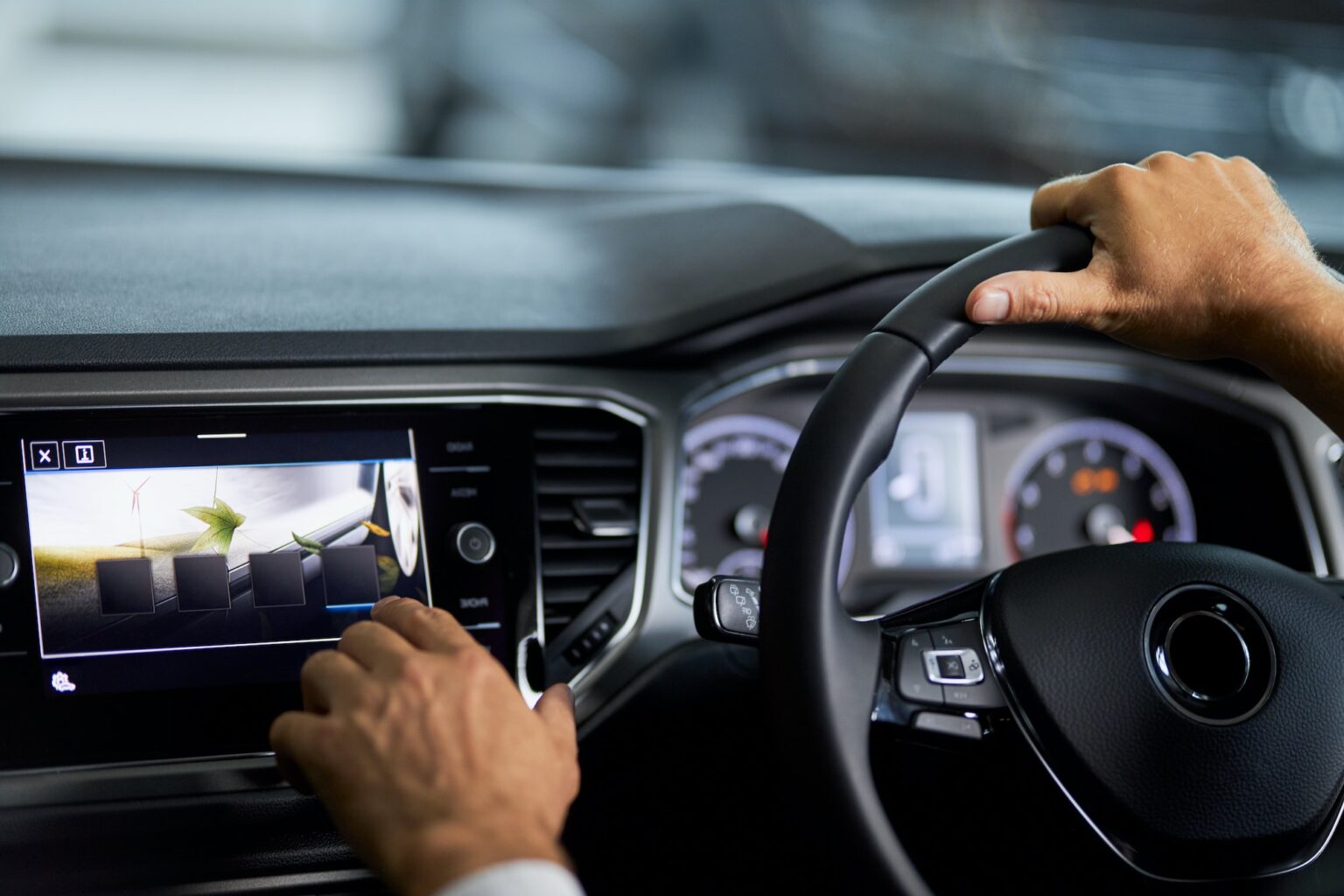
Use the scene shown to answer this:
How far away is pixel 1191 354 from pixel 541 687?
61cm

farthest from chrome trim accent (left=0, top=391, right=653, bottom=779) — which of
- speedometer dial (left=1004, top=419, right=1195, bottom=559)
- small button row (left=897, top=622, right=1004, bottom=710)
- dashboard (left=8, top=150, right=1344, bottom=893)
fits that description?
speedometer dial (left=1004, top=419, right=1195, bottom=559)

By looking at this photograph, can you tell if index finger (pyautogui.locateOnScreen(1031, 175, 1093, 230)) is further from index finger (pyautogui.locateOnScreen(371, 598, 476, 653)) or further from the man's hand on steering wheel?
index finger (pyautogui.locateOnScreen(371, 598, 476, 653))

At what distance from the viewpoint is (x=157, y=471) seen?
3.09 feet

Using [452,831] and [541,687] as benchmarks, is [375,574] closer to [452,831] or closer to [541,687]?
[541,687]

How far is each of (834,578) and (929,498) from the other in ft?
2.25

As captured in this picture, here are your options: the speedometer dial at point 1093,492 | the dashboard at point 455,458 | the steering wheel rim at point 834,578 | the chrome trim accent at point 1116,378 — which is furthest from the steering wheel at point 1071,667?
the speedometer dial at point 1093,492

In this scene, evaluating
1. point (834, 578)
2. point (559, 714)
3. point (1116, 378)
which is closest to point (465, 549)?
point (559, 714)

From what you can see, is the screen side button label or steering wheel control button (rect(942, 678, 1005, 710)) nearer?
steering wheel control button (rect(942, 678, 1005, 710))

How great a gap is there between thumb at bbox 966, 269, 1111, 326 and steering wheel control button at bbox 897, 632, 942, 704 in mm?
215

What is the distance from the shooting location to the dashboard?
929 mm

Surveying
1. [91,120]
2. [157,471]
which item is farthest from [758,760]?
[91,120]

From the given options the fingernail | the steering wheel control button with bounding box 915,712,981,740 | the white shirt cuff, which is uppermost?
the fingernail

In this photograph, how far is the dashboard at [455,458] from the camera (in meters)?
0.93

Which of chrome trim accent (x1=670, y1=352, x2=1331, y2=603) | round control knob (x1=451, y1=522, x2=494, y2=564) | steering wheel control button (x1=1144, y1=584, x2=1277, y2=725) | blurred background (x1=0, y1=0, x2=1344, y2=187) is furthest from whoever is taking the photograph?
blurred background (x1=0, y1=0, x2=1344, y2=187)
